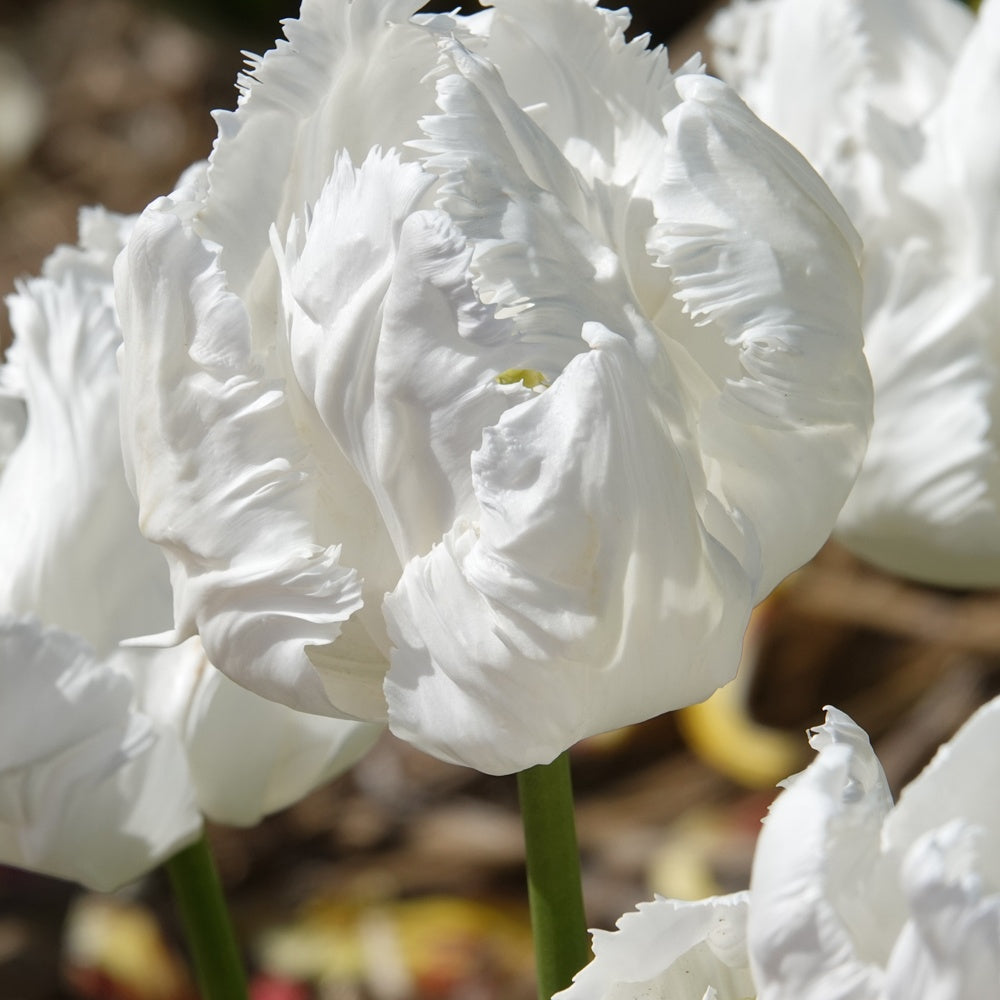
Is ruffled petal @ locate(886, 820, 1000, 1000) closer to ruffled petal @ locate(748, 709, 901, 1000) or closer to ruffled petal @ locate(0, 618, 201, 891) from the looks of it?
ruffled petal @ locate(748, 709, 901, 1000)

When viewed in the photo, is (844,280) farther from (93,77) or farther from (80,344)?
(93,77)

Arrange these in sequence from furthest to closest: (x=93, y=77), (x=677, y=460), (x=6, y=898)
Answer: (x=93, y=77)
(x=6, y=898)
(x=677, y=460)

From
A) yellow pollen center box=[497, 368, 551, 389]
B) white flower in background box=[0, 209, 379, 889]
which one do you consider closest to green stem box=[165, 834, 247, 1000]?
white flower in background box=[0, 209, 379, 889]

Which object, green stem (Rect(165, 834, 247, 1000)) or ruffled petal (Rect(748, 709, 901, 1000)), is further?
green stem (Rect(165, 834, 247, 1000))

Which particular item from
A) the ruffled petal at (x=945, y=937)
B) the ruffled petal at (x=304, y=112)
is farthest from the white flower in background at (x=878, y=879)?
the ruffled petal at (x=304, y=112)

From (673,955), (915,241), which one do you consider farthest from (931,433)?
(673,955)

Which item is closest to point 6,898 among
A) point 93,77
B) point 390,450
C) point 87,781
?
point 87,781

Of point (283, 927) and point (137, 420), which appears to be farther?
point (283, 927)
